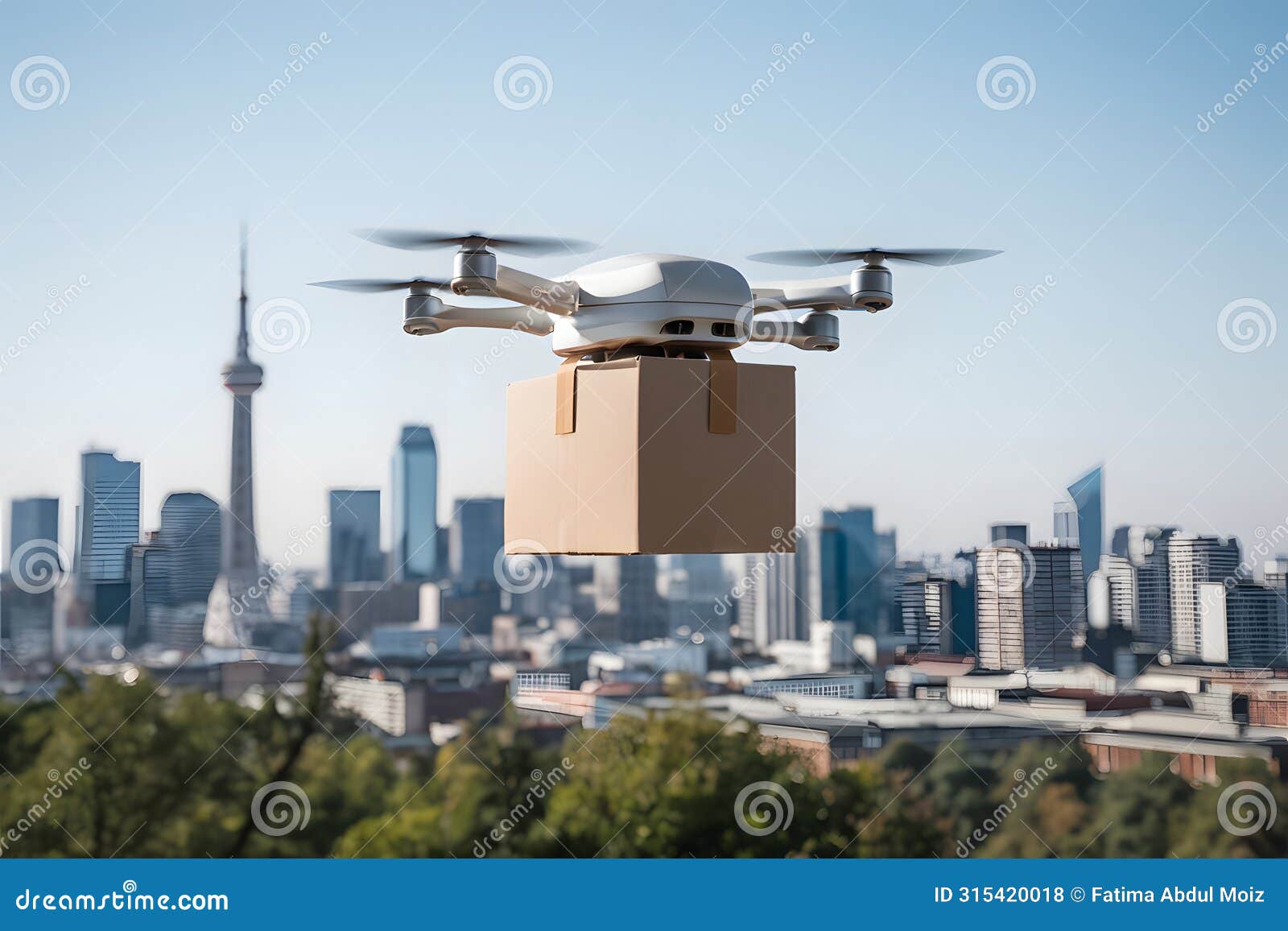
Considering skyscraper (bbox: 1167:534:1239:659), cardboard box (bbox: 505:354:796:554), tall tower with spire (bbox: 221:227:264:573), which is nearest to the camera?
cardboard box (bbox: 505:354:796:554)

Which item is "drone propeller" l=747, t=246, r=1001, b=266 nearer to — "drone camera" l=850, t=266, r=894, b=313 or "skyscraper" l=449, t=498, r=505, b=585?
"drone camera" l=850, t=266, r=894, b=313

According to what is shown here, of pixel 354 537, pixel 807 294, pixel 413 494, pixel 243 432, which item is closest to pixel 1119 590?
pixel 413 494

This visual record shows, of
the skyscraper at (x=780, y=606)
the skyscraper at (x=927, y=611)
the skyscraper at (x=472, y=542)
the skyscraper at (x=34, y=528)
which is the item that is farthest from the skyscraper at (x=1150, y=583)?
the skyscraper at (x=34, y=528)

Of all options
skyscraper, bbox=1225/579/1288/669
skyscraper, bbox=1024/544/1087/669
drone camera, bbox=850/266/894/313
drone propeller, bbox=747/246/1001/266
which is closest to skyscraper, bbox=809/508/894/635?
skyscraper, bbox=1024/544/1087/669

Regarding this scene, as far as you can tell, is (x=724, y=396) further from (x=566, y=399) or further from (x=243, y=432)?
(x=243, y=432)

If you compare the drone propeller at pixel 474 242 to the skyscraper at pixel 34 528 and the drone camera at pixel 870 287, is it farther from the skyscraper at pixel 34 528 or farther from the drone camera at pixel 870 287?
the skyscraper at pixel 34 528

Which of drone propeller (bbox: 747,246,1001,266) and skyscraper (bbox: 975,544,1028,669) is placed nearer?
drone propeller (bbox: 747,246,1001,266)

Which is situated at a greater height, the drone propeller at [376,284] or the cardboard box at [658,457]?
the drone propeller at [376,284]
